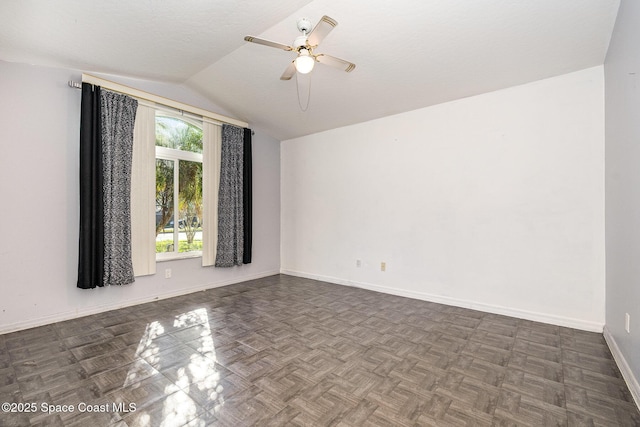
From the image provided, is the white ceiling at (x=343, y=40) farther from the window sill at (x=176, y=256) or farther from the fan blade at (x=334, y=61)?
the window sill at (x=176, y=256)

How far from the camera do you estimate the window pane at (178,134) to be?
13.6ft

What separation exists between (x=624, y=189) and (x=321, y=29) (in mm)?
2488

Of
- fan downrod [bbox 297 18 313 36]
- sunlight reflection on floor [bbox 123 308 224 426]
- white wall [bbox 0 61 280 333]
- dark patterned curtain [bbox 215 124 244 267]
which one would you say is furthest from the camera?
dark patterned curtain [bbox 215 124 244 267]

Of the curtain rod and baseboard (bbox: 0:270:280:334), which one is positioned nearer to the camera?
baseboard (bbox: 0:270:280:334)

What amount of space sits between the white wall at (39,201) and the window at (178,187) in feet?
3.02

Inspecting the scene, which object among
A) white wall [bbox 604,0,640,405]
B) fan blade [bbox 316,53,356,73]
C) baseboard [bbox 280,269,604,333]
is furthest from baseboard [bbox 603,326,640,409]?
fan blade [bbox 316,53,356,73]

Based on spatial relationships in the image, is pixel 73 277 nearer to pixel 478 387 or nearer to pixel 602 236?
pixel 478 387

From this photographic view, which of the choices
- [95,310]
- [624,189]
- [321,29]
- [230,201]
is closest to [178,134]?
[230,201]

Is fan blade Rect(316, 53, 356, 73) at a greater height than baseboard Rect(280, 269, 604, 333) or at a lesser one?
greater

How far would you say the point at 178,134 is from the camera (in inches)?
172

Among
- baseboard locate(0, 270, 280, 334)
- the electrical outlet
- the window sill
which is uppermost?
the window sill

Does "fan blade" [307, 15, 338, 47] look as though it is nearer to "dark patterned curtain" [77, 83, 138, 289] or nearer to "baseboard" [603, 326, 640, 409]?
"dark patterned curtain" [77, 83, 138, 289]

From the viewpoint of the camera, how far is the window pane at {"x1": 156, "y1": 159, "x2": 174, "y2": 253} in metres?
4.12

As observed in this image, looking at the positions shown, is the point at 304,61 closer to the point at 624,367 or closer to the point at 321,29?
the point at 321,29
